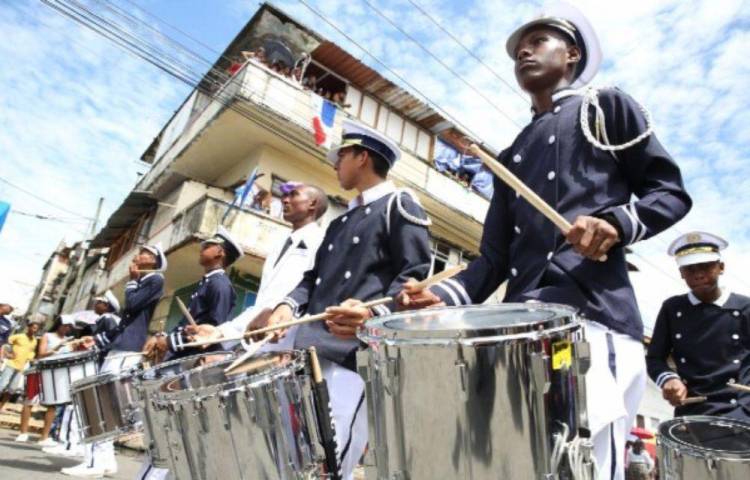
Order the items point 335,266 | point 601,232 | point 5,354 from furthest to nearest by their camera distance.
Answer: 1. point 5,354
2. point 335,266
3. point 601,232

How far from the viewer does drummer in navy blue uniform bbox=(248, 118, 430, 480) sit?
2488mm

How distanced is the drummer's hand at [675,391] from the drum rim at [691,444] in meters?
1.35

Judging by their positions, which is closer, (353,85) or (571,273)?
(571,273)

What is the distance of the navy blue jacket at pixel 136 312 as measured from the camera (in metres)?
5.56

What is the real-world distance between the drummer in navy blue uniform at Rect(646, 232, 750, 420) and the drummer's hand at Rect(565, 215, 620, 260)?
7.14 ft

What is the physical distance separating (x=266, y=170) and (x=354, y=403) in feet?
43.7

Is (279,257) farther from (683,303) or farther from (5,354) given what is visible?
(5,354)

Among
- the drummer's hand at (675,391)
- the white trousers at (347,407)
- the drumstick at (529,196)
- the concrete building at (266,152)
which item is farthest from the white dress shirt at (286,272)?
the concrete building at (266,152)

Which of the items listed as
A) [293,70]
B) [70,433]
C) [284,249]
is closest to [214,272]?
[284,249]

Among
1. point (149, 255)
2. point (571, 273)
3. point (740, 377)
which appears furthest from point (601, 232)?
point (149, 255)

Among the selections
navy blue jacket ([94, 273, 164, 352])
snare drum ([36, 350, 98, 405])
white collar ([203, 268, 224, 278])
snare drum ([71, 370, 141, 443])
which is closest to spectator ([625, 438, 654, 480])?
navy blue jacket ([94, 273, 164, 352])

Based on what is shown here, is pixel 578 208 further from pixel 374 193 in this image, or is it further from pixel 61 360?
pixel 61 360

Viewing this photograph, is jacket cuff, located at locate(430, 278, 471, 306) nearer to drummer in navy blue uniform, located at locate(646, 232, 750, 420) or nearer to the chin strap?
the chin strap

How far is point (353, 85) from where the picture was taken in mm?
17125
